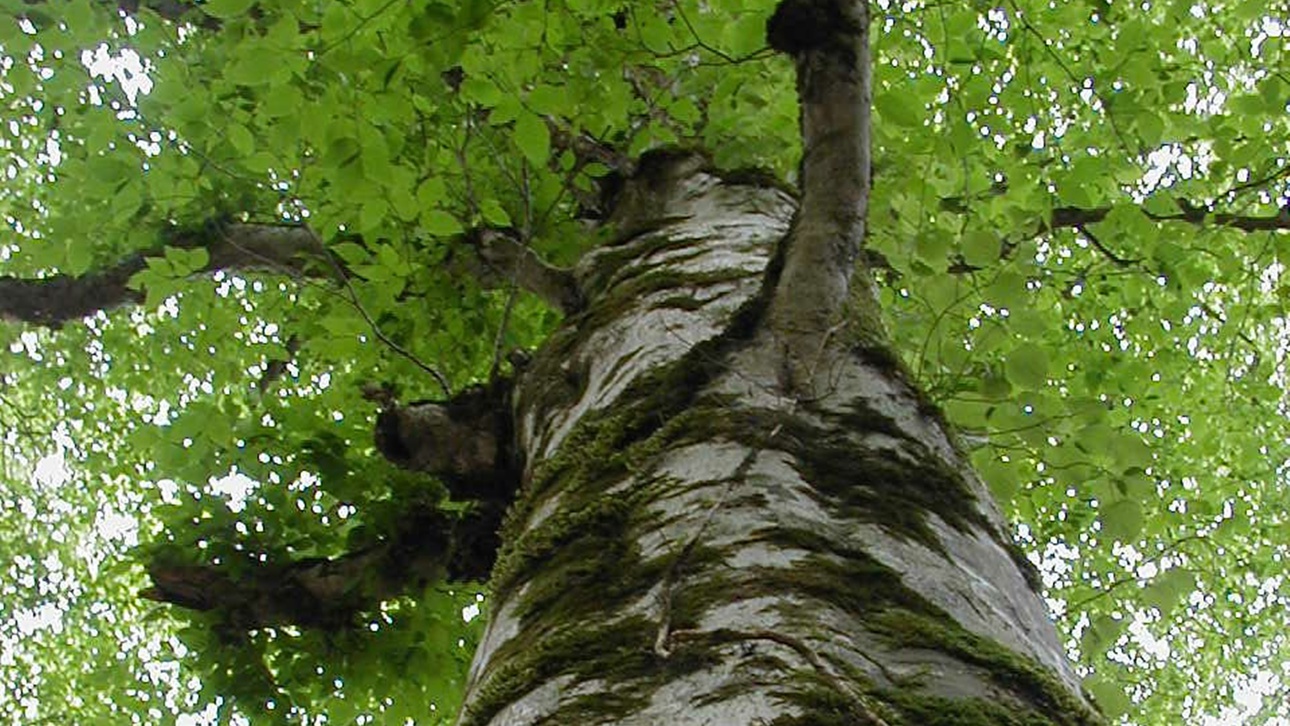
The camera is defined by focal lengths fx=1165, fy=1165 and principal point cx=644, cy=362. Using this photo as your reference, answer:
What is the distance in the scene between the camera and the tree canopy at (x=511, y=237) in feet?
8.56

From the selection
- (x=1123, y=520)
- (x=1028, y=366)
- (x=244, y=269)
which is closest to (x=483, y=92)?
(x=1028, y=366)

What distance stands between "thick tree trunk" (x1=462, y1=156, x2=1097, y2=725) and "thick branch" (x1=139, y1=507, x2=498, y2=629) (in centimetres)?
130

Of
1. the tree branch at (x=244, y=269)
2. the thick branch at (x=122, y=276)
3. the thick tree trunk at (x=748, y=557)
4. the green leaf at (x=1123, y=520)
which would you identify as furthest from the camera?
the thick branch at (x=122, y=276)

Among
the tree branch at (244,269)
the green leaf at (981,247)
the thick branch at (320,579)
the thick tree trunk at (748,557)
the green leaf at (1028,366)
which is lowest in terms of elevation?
the thick tree trunk at (748,557)

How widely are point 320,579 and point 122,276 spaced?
1.98 m

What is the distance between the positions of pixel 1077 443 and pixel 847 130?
3.28 feet

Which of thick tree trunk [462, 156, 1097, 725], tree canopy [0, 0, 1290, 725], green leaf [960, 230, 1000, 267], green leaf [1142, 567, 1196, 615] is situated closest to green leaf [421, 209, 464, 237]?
tree canopy [0, 0, 1290, 725]

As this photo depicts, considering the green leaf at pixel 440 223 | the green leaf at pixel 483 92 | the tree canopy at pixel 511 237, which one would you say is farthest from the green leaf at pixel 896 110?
the green leaf at pixel 440 223

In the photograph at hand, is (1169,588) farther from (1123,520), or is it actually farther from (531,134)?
(531,134)

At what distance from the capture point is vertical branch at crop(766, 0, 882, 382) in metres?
1.89

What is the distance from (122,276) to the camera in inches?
193

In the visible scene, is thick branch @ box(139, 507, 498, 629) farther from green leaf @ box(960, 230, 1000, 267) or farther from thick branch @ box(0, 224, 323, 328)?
green leaf @ box(960, 230, 1000, 267)

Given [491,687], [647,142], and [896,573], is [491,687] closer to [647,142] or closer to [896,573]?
[896,573]

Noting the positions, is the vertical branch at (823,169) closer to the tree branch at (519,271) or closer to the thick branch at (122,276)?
the tree branch at (519,271)
